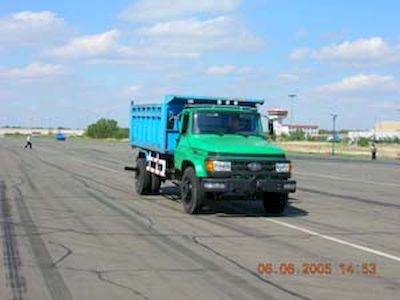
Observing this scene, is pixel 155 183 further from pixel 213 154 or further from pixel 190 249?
pixel 190 249

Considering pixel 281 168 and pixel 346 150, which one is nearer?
pixel 281 168

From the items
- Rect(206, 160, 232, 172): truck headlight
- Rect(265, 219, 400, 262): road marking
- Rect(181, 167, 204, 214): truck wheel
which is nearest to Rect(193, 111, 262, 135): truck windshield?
Rect(181, 167, 204, 214): truck wheel

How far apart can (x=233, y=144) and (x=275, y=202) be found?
1785 mm

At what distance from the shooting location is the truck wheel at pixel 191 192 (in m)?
15.1

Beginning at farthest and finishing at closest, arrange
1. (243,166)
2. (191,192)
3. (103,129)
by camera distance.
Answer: (103,129) → (191,192) → (243,166)

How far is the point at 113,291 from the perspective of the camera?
801cm

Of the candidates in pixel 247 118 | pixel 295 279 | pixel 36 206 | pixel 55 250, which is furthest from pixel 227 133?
pixel 295 279

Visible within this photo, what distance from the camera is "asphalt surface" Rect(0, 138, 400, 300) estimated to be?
27.0 feet

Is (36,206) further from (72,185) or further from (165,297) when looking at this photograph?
(165,297)

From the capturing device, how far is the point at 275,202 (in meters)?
16.0

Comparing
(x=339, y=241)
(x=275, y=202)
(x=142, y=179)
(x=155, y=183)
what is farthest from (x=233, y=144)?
(x=142, y=179)
